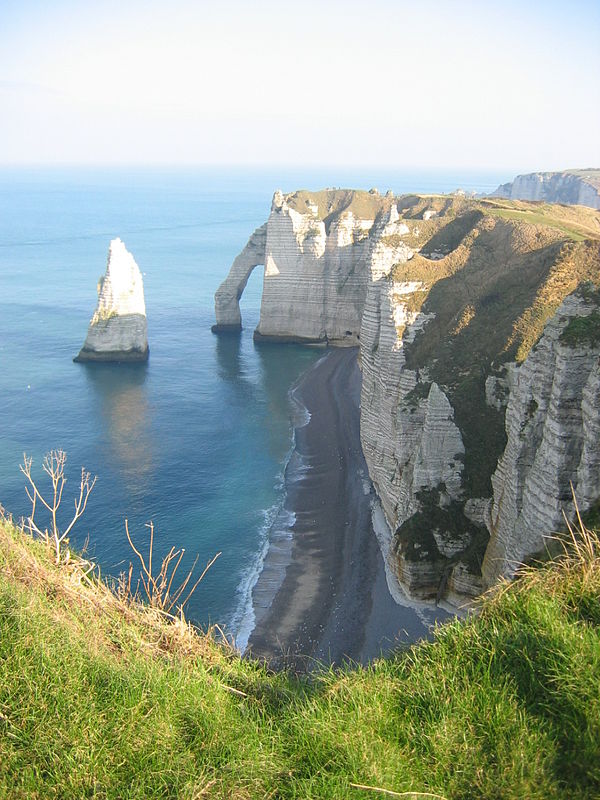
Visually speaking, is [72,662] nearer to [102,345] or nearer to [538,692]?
[538,692]

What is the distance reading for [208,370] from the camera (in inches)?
2362

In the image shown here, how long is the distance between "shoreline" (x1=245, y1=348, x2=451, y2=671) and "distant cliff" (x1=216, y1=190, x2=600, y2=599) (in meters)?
1.42

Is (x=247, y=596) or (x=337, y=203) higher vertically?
(x=337, y=203)

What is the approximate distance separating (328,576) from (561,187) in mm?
112796

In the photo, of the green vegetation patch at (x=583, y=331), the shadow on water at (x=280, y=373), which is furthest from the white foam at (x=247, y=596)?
the green vegetation patch at (x=583, y=331)

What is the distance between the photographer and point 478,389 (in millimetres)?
27000

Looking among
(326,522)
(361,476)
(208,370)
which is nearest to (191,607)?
(326,522)

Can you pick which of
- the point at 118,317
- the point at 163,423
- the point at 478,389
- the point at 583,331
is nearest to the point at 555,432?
the point at 583,331

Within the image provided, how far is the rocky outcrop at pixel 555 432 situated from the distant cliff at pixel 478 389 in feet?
0.11

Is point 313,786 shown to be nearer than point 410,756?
Yes

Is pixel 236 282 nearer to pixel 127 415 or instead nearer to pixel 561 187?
pixel 127 415

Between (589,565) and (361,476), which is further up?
(589,565)

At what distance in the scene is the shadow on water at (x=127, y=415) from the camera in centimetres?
3946

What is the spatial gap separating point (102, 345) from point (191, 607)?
38.4 m
